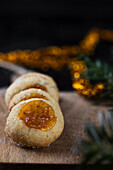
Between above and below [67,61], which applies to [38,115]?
above

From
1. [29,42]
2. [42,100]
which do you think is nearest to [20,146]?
[42,100]

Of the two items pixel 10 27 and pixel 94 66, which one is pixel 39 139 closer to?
pixel 94 66

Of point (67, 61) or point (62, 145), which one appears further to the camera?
point (67, 61)

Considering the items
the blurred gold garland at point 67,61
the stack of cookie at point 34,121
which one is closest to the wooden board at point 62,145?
the stack of cookie at point 34,121

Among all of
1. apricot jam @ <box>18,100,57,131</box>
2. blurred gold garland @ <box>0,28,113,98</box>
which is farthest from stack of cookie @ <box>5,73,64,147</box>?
blurred gold garland @ <box>0,28,113,98</box>

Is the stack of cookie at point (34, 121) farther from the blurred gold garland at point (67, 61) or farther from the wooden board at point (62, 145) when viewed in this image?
the blurred gold garland at point (67, 61)

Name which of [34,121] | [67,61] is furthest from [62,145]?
[67,61]

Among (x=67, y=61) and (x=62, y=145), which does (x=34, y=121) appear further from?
(x=67, y=61)

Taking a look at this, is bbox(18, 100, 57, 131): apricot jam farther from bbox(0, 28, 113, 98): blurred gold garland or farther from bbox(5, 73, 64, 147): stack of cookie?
bbox(0, 28, 113, 98): blurred gold garland
